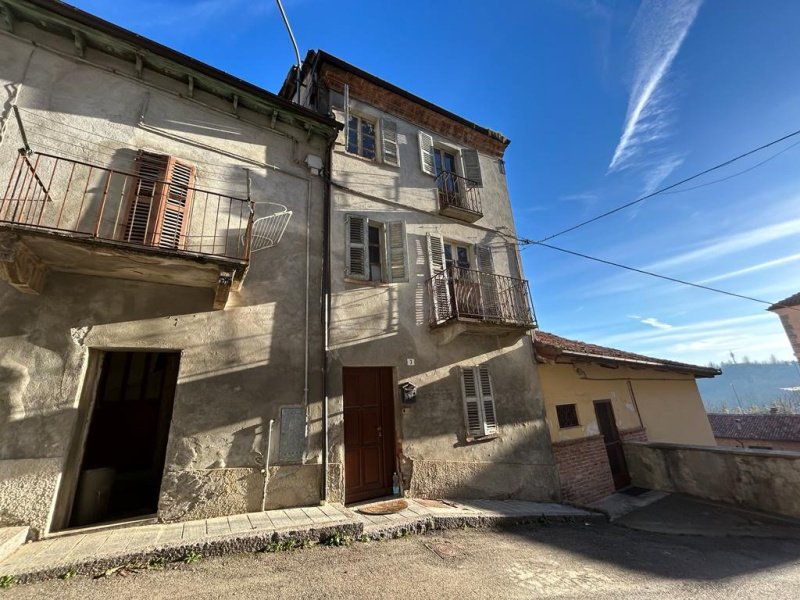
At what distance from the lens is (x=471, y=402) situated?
25.7 feet

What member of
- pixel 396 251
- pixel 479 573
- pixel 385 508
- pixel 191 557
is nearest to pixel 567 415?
pixel 385 508

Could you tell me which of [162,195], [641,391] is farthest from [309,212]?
[641,391]

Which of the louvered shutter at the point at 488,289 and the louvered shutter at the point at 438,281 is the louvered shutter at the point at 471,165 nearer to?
the louvered shutter at the point at 488,289

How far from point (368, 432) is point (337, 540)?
2.39m

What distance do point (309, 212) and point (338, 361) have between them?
337cm

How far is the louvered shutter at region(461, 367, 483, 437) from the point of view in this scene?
24.9ft

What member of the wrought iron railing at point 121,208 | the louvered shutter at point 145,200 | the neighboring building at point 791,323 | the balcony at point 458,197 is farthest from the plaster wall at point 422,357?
the neighboring building at point 791,323

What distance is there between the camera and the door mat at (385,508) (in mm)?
5780

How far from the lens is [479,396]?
26.0 ft

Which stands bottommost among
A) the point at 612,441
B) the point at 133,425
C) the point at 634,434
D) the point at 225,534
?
the point at 225,534

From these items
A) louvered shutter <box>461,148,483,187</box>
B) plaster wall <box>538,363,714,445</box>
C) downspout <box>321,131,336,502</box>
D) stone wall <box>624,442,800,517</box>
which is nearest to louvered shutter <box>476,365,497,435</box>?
plaster wall <box>538,363,714,445</box>

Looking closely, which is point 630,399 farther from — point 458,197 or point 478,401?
point 458,197

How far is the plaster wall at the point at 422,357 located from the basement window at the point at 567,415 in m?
0.84

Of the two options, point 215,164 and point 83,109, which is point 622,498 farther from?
point 83,109
